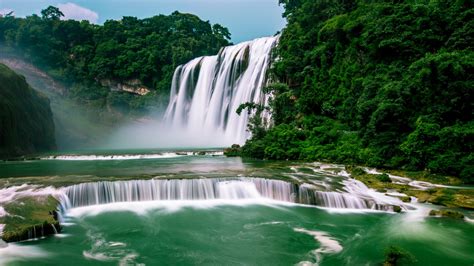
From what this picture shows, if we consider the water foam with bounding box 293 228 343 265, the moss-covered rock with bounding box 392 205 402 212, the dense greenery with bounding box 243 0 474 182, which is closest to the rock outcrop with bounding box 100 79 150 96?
the dense greenery with bounding box 243 0 474 182

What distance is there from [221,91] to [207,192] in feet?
80.1

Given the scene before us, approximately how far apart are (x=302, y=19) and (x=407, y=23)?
39.1ft

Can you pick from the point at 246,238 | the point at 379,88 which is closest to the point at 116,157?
the point at 379,88

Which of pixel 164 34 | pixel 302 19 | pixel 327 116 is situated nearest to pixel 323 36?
pixel 302 19

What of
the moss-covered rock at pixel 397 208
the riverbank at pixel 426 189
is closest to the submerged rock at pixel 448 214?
the riverbank at pixel 426 189

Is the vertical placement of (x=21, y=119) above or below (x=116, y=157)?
above

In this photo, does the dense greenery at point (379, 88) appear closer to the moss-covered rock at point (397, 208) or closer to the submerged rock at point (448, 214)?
the submerged rock at point (448, 214)

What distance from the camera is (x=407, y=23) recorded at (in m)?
18.9

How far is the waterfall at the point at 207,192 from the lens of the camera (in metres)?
11.4

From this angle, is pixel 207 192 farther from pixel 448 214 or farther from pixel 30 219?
pixel 448 214

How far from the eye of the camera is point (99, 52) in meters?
49.6

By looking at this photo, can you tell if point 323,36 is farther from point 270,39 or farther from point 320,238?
point 320,238

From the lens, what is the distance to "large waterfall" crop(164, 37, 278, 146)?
31953 millimetres

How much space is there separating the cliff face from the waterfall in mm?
15323
